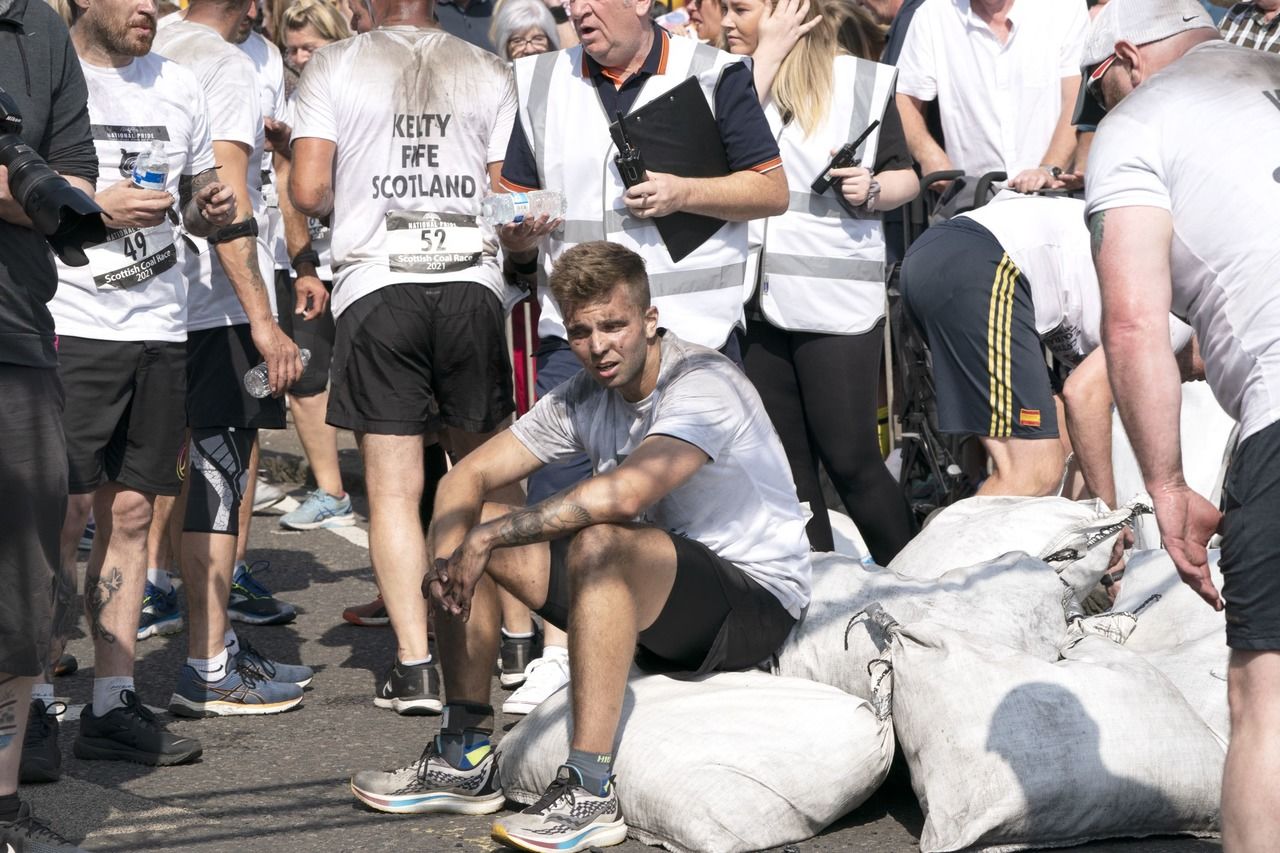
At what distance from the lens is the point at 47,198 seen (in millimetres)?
3496

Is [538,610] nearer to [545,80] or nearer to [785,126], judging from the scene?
[545,80]

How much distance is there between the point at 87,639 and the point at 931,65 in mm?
3851

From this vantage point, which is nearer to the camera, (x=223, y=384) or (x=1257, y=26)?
(x=223, y=384)

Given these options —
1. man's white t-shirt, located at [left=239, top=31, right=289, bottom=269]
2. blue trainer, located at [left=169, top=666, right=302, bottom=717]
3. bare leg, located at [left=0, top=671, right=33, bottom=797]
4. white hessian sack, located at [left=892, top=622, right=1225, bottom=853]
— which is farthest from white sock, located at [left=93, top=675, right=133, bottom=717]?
man's white t-shirt, located at [left=239, top=31, right=289, bottom=269]

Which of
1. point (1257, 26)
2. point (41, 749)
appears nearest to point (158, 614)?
point (41, 749)

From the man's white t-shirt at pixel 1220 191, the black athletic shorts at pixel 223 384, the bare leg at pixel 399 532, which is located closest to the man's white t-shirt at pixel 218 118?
the black athletic shorts at pixel 223 384

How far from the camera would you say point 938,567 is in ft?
16.8

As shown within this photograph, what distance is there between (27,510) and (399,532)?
1655 millimetres

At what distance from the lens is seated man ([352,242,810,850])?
411cm

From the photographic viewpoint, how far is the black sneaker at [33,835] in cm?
387

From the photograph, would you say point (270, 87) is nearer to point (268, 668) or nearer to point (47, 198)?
point (268, 668)

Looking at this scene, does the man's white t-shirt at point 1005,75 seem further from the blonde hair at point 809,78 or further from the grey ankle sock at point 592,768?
the grey ankle sock at point 592,768

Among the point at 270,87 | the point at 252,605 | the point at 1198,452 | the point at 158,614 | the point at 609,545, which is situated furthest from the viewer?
the point at 270,87

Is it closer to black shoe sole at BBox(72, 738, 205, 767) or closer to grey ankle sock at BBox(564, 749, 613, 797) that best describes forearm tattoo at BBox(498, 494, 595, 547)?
grey ankle sock at BBox(564, 749, 613, 797)
